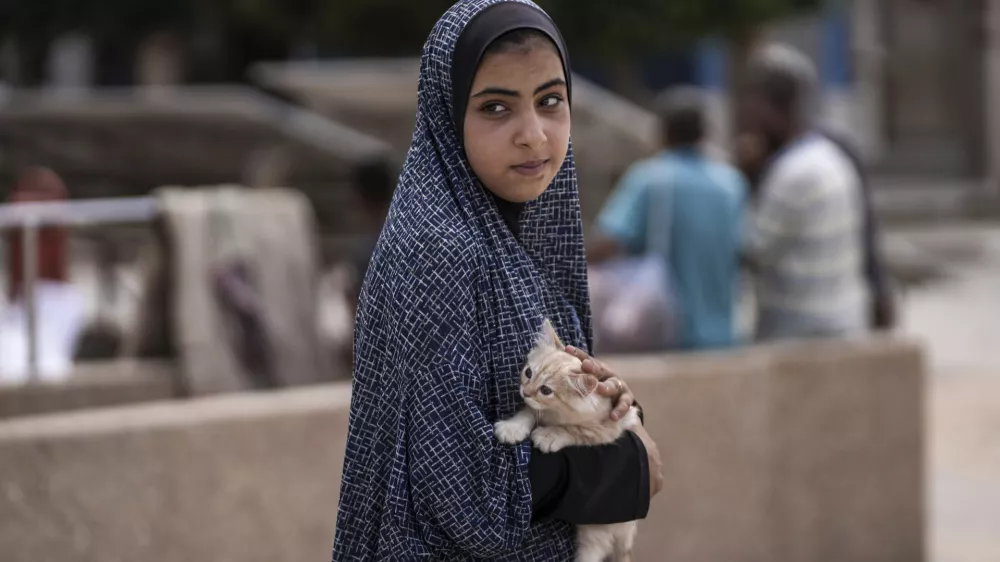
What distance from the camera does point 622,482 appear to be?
2.13 m

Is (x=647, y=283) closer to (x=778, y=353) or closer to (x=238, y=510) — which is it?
(x=778, y=353)

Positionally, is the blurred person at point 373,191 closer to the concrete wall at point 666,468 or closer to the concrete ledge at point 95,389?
the concrete ledge at point 95,389

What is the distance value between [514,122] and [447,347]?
373mm

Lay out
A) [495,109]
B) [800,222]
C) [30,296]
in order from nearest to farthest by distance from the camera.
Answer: [495,109] → [800,222] → [30,296]

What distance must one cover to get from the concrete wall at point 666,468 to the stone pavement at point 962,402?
0.91 metres

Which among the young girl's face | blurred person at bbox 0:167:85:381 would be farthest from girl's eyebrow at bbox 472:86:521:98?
blurred person at bbox 0:167:85:381

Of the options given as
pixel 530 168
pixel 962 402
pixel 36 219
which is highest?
pixel 36 219

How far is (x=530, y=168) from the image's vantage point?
2127 millimetres

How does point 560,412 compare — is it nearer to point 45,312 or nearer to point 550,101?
point 550,101

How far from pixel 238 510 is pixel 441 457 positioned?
8.79 feet

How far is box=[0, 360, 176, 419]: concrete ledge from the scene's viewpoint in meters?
5.90

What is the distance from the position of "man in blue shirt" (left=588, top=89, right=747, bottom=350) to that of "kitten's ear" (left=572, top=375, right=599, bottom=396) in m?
3.96

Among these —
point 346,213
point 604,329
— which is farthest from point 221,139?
point 604,329

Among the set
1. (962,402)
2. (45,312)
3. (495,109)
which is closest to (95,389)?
(45,312)
